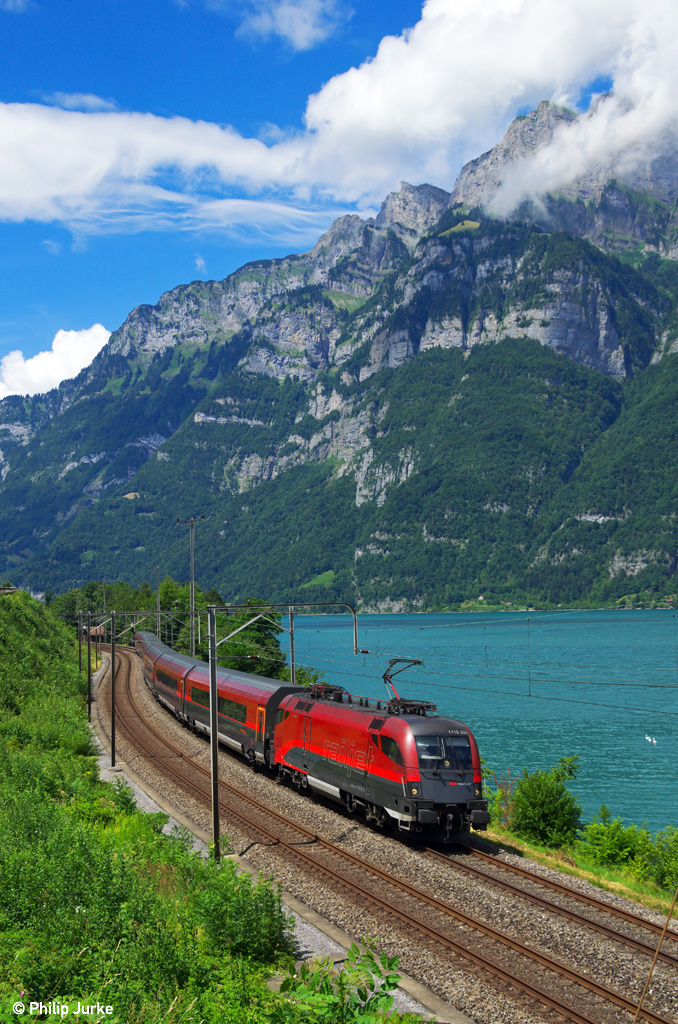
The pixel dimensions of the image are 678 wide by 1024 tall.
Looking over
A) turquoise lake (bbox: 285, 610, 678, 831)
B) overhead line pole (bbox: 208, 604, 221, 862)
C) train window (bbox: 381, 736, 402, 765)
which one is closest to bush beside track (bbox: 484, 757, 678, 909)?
turquoise lake (bbox: 285, 610, 678, 831)

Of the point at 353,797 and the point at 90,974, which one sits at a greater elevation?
the point at 90,974

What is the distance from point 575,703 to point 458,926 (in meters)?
76.2

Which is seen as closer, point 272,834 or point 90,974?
point 90,974

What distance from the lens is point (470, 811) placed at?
21.0m

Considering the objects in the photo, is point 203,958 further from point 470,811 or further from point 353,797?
point 353,797

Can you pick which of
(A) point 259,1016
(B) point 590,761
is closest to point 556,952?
(A) point 259,1016

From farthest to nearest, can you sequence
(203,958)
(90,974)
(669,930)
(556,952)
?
(669,930)
(556,952)
(203,958)
(90,974)

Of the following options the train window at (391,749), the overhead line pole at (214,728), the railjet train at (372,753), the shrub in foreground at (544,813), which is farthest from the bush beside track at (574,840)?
the overhead line pole at (214,728)

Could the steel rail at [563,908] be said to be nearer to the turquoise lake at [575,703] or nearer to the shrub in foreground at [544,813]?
the turquoise lake at [575,703]

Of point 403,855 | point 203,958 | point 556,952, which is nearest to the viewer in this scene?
point 203,958

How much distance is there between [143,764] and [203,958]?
1003 inches

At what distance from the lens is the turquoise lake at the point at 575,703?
1788 inches

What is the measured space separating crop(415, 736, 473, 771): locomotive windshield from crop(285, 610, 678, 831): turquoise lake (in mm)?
3936

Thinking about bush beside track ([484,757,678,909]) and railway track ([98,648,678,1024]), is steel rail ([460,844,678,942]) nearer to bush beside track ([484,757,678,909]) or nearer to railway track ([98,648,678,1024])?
railway track ([98,648,678,1024])
